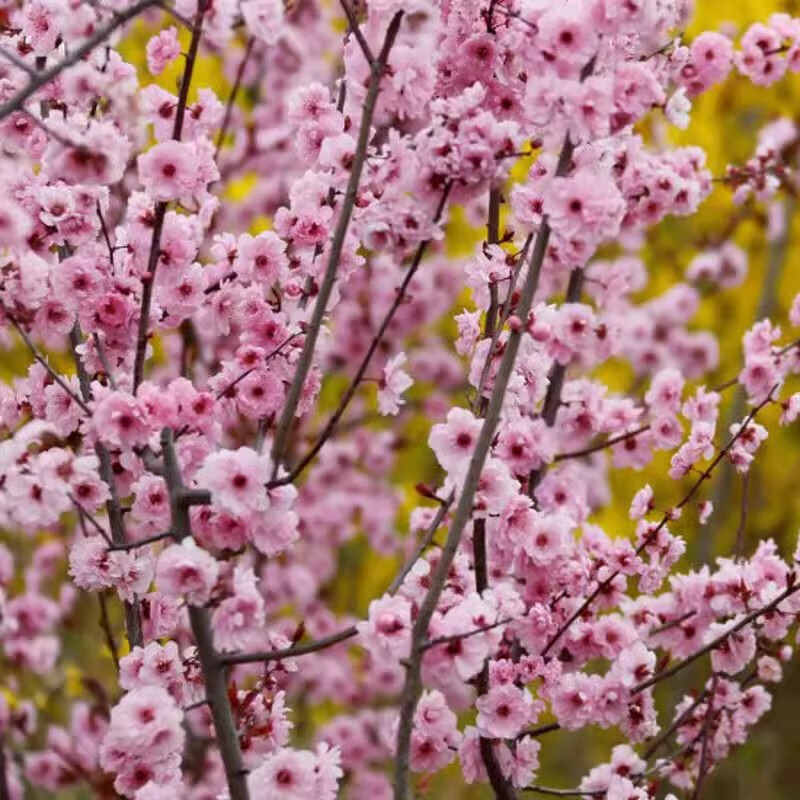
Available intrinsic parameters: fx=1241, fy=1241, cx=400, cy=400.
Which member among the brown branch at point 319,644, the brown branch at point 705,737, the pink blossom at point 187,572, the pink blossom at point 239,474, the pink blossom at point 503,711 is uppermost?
the pink blossom at point 239,474

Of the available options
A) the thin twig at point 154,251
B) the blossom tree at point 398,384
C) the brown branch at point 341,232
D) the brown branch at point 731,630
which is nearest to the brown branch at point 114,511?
the blossom tree at point 398,384

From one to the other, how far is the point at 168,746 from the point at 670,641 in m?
1.32

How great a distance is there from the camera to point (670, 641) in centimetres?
304

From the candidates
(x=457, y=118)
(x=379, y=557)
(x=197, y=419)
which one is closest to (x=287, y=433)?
(x=197, y=419)

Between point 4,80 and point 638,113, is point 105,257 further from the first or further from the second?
point 638,113

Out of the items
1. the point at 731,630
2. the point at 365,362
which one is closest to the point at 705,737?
the point at 731,630

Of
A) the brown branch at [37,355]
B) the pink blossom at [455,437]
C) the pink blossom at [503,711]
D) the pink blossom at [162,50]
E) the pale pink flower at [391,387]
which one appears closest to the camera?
the brown branch at [37,355]

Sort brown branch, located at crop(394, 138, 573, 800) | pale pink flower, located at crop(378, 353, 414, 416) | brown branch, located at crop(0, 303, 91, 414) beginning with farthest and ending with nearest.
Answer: pale pink flower, located at crop(378, 353, 414, 416), brown branch, located at crop(0, 303, 91, 414), brown branch, located at crop(394, 138, 573, 800)

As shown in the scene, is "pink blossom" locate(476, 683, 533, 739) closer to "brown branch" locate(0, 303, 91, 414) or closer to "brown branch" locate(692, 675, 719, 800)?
"brown branch" locate(692, 675, 719, 800)

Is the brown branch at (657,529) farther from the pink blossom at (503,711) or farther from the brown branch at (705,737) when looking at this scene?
the brown branch at (705,737)

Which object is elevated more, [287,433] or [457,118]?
[457,118]

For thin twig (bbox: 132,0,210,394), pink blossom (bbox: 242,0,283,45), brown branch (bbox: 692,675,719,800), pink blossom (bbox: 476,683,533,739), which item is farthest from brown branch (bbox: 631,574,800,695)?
pink blossom (bbox: 242,0,283,45)

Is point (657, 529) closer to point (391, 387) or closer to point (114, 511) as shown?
point (391, 387)

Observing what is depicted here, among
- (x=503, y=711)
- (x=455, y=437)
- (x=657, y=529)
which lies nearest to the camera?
(x=455, y=437)
